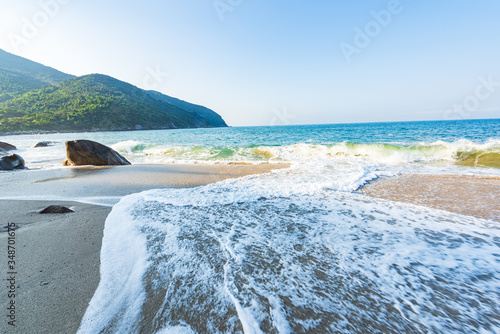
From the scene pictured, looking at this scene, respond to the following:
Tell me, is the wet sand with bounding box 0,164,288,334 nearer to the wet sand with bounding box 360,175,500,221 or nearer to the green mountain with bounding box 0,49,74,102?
the wet sand with bounding box 360,175,500,221

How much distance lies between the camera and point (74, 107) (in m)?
66.4

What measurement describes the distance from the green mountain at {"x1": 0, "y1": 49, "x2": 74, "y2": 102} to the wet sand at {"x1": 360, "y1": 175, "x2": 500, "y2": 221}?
116429mm

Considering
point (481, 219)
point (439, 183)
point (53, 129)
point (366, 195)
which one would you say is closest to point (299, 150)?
point (439, 183)

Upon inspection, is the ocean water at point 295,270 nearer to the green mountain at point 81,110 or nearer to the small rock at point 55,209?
the small rock at point 55,209

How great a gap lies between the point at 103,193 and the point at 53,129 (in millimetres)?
72122

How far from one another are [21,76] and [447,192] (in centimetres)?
14880

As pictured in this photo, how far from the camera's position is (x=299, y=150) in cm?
1481

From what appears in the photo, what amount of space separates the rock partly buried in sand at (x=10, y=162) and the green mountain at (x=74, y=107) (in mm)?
61682

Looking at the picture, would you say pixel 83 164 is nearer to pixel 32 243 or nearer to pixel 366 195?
pixel 32 243

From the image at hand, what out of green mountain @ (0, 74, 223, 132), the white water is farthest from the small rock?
green mountain @ (0, 74, 223, 132)

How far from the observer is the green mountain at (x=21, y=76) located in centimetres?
8003

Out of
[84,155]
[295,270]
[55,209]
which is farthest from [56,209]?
[84,155]

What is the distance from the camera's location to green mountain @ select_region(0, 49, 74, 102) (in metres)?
80.0

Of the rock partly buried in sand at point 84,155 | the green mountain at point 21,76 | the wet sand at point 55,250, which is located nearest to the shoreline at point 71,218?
the wet sand at point 55,250
